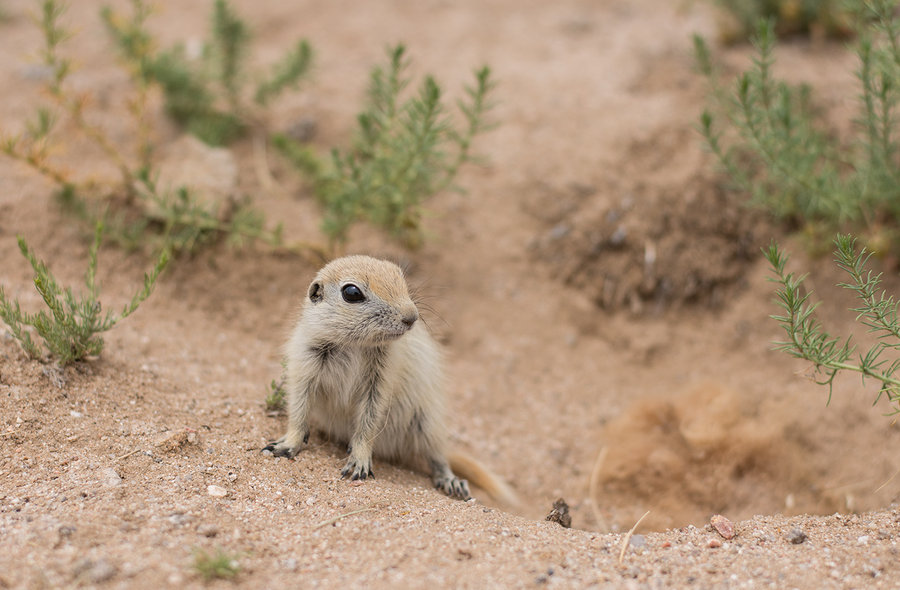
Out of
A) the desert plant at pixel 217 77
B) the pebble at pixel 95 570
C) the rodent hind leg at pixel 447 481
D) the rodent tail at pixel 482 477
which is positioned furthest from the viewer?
the desert plant at pixel 217 77

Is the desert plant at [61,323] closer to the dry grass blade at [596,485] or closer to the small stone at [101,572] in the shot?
the small stone at [101,572]

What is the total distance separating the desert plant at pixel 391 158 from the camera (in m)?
4.85

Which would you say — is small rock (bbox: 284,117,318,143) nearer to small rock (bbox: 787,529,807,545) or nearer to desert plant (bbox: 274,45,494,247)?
desert plant (bbox: 274,45,494,247)

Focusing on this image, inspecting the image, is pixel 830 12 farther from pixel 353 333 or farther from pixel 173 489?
pixel 173 489

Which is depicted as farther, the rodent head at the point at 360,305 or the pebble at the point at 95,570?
the rodent head at the point at 360,305

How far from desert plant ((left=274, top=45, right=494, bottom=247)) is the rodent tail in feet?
6.15

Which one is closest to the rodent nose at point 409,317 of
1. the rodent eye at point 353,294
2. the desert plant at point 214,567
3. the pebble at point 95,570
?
the rodent eye at point 353,294

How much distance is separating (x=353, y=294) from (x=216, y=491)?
116cm

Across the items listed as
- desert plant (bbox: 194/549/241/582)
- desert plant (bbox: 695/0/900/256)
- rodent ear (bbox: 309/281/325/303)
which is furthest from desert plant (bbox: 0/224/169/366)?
desert plant (bbox: 695/0/900/256)

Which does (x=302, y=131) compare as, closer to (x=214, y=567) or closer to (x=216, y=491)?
(x=216, y=491)

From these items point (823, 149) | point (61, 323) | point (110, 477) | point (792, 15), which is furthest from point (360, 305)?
point (792, 15)

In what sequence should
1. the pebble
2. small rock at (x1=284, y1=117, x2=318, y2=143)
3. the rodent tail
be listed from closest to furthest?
the pebble
the rodent tail
small rock at (x1=284, y1=117, x2=318, y2=143)

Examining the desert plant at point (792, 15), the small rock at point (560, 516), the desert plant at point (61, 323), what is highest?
the desert plant at point (792, 15)

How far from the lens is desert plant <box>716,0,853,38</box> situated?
7008mm
